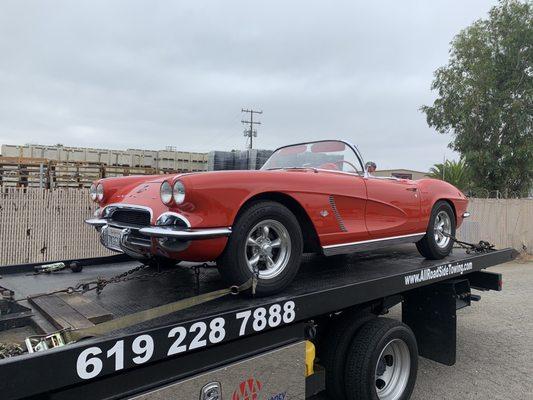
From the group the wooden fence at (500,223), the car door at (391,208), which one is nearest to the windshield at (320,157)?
the car door at (391,208)

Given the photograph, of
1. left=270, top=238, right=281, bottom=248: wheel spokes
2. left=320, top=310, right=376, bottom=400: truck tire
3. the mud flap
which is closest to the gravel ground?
the mud flap

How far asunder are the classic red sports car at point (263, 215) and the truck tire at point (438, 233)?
14cm

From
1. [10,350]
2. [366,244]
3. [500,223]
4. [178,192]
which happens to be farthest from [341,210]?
[500,223]

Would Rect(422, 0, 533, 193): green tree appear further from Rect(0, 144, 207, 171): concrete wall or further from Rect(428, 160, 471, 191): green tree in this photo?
Rect(0, 144, 207, 171): concrete wall

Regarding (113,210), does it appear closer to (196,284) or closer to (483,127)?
(196,284)

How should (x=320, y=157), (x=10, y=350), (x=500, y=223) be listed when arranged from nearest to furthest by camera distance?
(x=10, y=350) < (x=320, y=157) < (x=500, y=223)

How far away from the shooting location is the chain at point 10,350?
6.45 ft

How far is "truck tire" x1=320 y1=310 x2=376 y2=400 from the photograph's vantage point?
3391mm

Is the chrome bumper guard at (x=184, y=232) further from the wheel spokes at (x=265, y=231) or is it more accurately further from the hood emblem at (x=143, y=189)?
the hood emblem at (x=143, y=189)

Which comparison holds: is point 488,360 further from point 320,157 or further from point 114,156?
point 114,156

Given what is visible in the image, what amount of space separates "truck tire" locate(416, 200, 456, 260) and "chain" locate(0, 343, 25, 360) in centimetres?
374

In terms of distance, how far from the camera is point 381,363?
3.61 metres

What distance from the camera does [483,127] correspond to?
58.3 ft

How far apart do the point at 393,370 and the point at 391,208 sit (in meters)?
1.39
